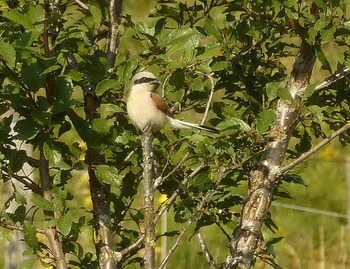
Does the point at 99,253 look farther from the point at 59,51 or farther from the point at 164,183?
the point at 59,51

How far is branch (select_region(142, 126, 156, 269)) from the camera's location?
8.29 ft

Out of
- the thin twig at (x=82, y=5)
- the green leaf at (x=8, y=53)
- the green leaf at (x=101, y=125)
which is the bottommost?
the green leaf at (x=101, y=125)

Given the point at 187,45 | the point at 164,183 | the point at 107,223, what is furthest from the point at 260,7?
the point at 107,223

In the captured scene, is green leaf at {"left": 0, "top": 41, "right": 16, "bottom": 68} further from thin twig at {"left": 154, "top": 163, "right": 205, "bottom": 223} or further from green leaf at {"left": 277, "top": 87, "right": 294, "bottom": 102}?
green leaf at {"left": 277, "top": 87, "right": 294, "bottom": 102}

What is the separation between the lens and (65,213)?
2.57 meters

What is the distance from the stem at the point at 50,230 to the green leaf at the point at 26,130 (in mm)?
269

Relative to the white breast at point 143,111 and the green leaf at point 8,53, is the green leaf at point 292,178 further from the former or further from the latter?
the green leaf at point 8,53

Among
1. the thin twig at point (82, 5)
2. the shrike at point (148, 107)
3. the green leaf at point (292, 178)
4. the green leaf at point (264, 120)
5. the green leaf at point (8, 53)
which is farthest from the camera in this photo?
the green leaf at point (292, 178)

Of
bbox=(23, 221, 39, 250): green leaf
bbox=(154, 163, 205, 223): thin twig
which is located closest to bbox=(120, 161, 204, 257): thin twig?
bbox=(154, 163, 205, 223): thin twig

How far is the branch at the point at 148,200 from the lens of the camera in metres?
2.53

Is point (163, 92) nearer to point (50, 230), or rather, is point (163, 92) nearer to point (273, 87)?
point (273, 87)

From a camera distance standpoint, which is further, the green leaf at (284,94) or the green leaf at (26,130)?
the green leaf at (284,94)

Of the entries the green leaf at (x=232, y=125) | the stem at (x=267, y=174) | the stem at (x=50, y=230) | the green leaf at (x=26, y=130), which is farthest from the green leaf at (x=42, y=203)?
the stem at (x=267, y=174)

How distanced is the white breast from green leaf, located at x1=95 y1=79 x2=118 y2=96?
26 centimetres
